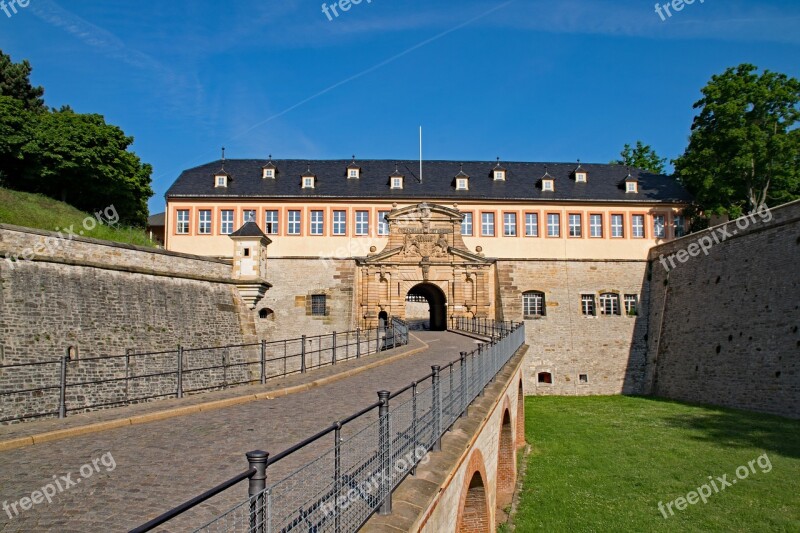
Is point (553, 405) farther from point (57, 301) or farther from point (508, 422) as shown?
point (57, 301)

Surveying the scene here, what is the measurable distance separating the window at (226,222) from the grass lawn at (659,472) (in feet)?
70.4

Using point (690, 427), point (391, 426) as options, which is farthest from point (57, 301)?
point (690, 427)

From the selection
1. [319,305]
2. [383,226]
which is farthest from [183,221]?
[383,226]

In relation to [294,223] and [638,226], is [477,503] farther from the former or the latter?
[638,226]

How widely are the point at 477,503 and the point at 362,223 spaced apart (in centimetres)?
2792

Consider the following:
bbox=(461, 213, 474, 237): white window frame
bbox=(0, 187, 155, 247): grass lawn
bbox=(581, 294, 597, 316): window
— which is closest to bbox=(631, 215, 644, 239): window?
bbox=(581, 294, 597, 316): window

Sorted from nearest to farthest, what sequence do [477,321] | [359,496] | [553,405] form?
[359,496] → [553,405] → [477,321]

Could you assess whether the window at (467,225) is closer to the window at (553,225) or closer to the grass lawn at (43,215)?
the window at (553,225)

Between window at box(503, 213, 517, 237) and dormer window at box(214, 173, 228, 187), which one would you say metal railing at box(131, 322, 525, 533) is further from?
dormer window at box(214, 173, 228, 187)

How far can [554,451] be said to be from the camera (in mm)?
21344

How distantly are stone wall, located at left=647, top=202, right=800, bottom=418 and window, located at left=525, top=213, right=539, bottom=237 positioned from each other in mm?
7754

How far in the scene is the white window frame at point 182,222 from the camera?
3625cm

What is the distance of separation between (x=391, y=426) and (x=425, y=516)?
35.9 inches

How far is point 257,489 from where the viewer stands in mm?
3393
